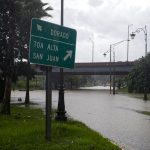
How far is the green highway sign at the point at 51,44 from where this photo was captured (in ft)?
36.0

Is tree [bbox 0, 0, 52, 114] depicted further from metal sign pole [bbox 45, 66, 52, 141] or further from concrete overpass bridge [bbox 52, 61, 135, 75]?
concrete overpass bridge [bbox 52, 61, 135, 75]

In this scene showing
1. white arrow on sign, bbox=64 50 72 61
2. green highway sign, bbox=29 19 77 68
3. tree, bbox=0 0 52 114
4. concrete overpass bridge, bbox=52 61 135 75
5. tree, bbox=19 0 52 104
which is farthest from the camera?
concrete overpass bridge, bbox=52 61 135 75

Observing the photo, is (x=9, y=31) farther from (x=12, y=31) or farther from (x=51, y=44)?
(x=51, y=44)

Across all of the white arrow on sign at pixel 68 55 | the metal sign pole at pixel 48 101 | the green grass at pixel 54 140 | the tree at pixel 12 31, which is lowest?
the green grass at pixel 54 140

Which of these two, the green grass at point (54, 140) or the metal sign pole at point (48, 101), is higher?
the metal sign pole at point (48, 101)

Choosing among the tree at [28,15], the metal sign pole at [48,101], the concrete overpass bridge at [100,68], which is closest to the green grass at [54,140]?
the metal sign pole at [48,101]

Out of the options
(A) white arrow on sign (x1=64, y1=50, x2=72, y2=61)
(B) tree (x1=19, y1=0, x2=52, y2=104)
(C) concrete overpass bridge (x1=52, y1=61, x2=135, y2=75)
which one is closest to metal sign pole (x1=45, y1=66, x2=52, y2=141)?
(A) white arrow on sign (x1=64, y1=50, x2=72, y2=61)

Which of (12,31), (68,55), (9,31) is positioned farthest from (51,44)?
(9,31)

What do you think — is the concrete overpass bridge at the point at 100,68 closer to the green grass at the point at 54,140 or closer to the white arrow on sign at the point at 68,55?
the green grass at the point at 54,140

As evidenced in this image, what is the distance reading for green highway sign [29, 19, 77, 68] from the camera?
1098 centimetres

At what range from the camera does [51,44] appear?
11422 millimetres

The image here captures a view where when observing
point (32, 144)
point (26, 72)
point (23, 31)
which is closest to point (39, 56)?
point (32, 144)

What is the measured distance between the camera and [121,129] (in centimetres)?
1909

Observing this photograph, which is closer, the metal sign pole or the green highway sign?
the green highway sign
